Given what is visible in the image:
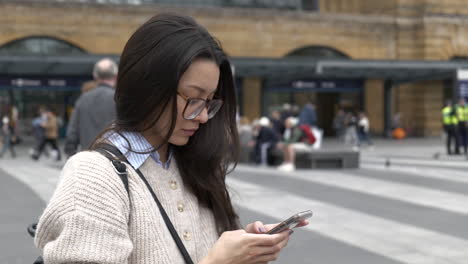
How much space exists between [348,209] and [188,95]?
22.0 feet

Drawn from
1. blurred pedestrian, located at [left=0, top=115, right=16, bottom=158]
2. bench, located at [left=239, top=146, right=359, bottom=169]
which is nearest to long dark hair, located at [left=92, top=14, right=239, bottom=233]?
bench, located at [left=239, top=146, right=359, bottom=169]

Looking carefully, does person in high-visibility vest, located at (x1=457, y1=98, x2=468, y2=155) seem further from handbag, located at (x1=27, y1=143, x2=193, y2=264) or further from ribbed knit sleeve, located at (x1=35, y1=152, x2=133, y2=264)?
ribbed knit sleeve, located at (x1=35, y1=152, x2=133, y2=264)

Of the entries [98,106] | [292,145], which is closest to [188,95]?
[98,106]

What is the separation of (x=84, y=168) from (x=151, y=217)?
0.65ft

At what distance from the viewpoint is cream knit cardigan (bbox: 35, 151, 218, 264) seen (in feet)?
4.36

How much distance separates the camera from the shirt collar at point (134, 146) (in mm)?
1534

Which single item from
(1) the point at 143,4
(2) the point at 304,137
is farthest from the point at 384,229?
(1) the point at 143,4

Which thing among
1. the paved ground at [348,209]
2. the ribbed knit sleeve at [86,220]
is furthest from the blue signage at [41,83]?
the ribbed knit sleeve at [86,220]

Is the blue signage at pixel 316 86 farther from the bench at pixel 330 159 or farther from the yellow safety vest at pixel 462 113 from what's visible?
the bench at pixel 330 159

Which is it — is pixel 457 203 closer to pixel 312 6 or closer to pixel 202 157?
pixel 202 157

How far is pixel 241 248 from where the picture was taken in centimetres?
144

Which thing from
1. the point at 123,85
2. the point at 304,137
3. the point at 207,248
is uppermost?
the point at 123,85

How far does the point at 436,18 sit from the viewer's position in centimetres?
3503

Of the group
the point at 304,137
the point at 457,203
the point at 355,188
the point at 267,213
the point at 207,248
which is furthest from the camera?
the point at 304,137
